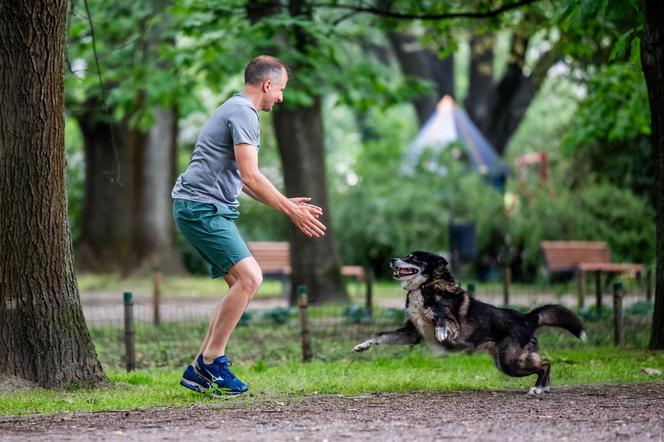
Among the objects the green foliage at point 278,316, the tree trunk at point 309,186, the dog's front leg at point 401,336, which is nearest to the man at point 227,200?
the dog's front leg at point 401,336

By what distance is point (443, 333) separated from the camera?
7.92m

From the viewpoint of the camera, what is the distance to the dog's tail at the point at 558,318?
8352 mm

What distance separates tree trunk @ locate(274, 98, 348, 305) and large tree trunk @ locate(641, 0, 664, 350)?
25.3 ft

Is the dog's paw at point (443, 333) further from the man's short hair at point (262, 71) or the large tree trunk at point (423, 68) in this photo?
the large tree trunk at point (423, 68)

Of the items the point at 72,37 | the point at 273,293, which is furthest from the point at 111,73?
the point at 273,293

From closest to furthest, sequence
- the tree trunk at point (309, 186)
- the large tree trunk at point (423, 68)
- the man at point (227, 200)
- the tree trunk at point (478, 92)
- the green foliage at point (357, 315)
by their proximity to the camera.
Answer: the man at point (227, 200), the green foliage at point (357, 315), the tree trunk at point (309, 186), the large tree trunk at point (423, 68), the tree trunk at point (478, 92)

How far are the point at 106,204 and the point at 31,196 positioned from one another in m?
19.9

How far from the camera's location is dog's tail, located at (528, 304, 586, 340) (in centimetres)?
835

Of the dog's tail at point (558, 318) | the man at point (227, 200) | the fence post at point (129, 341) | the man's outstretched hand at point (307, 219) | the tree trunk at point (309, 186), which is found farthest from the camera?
the tree trunk at point (309, 186)

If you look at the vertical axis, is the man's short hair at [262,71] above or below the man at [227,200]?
above

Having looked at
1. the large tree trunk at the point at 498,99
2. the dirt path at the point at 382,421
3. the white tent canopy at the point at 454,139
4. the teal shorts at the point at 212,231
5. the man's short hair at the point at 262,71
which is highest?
the large tree trunk at the point at 498,99

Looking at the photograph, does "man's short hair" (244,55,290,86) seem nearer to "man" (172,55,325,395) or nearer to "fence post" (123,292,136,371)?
"man" (172,55,325,395)

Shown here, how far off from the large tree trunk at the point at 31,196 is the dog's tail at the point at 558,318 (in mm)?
3523

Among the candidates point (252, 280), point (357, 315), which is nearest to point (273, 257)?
point (357, 315)
